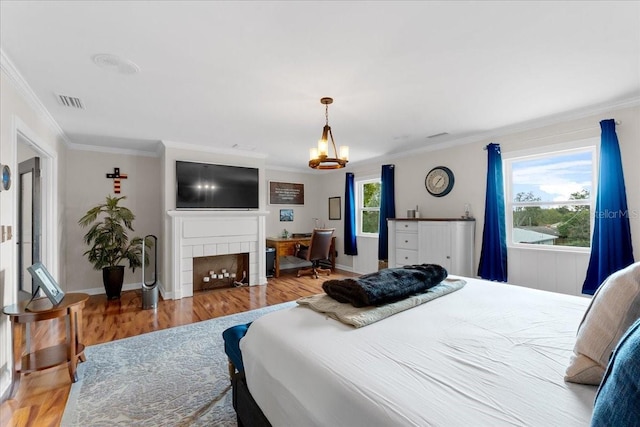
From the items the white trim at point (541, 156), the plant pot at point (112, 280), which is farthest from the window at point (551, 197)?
the plant pot at point (112, 280)

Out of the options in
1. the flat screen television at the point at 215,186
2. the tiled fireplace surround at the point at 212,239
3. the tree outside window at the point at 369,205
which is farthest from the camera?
the tree outside window at the point at 369,205

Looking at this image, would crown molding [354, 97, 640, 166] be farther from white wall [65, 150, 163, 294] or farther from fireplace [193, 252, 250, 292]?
white wall [65, 150, 163, 294]

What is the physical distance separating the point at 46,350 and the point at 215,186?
288cm

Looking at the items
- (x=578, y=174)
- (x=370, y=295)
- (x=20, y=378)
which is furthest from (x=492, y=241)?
(x=20, y=378)

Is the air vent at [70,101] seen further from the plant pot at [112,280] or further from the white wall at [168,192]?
the plant pot at [112,280]

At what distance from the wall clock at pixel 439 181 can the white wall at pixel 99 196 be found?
14.6ft

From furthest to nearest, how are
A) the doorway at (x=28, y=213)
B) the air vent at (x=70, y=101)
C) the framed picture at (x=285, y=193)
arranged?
the framed picture at (x=285, y=193) → the doorway at (x=28, y=213) → the air vent at (x=70, y=101)

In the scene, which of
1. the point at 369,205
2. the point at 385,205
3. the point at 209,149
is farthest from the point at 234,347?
the point at 369,205

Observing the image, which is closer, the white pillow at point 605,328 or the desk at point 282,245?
the white pillow at point 605,328

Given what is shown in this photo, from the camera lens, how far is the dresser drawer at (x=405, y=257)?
448 centimetres

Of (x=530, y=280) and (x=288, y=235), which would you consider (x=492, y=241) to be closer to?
(x=530, y=280)

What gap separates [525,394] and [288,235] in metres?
5.76

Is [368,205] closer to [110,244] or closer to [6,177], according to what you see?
[110,244]

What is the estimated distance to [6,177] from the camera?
215 cm
